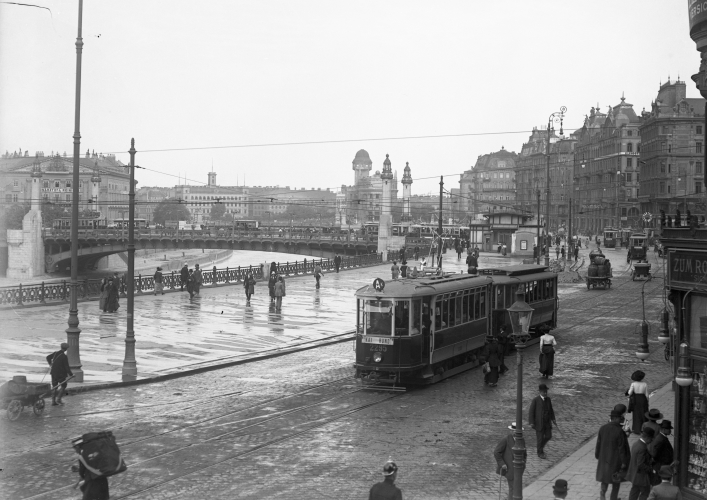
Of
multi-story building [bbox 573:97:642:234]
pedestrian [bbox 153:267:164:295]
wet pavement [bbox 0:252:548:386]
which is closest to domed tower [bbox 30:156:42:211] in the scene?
pedestrian [bbox 153:267:164:295]

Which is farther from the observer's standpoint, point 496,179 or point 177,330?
point 496,179

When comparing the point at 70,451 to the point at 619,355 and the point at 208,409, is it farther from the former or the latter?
the point at 619,355

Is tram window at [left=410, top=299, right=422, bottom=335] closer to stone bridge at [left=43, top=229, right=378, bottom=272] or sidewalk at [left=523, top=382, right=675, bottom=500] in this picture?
sidewalk at [left=523, top=382, right=675, bottom=500]

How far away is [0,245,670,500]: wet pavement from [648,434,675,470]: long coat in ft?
7.18

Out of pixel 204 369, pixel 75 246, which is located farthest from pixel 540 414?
pixel 75 246

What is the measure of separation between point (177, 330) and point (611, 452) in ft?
67.3

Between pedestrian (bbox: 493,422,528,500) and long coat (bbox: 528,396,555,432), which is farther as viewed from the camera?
long coat (bbox: 528,396,555,432)

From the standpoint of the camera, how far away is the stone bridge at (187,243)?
9119cm

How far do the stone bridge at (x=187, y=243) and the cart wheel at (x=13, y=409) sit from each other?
240 ft

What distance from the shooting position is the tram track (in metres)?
13.4

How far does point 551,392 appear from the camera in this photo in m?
20.5

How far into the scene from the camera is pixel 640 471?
1141 cm

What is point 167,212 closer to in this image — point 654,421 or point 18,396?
point 18,396

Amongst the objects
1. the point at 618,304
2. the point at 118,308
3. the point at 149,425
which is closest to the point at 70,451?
the point at 149,425
